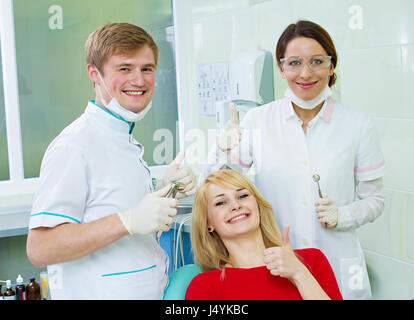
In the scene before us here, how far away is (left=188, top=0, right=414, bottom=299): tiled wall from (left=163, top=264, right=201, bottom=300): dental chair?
42cm

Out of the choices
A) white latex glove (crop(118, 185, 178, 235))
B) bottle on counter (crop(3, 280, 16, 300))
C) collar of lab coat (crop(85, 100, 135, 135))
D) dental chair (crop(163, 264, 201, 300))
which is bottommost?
bottle on counter (crop(3, 280, 16, 300))

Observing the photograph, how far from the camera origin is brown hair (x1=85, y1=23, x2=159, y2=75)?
3.20 ft

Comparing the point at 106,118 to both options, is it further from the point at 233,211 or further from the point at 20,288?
the point at 20,288

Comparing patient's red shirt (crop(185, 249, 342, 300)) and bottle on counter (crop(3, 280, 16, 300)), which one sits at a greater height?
patient's red shirt (crop(185, 249, 342, 300))

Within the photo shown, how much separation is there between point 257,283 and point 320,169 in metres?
0.30

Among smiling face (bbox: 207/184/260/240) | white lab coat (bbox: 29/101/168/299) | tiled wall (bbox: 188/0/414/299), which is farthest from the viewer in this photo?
smiling face (bbox: 207/184/260/240)

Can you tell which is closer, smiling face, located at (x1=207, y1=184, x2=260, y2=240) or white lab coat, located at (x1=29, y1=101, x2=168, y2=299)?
white lab coat, located at (x1=29, y1=101, x2=168, y2=299)

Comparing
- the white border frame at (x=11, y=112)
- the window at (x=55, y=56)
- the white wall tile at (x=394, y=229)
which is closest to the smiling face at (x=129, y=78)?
the window at (x=55, y=56)

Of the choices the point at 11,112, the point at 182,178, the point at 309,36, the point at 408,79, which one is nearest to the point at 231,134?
the point at 182,178

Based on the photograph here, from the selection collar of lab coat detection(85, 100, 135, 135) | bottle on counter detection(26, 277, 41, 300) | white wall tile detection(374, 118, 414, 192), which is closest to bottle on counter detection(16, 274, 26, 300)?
bottle on counter detection(26, 277, 41, 300)

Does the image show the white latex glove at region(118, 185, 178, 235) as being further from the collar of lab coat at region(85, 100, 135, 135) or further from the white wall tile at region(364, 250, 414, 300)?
the white wall tile at region(364, 250, 414, 300)

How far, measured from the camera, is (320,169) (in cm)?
109
